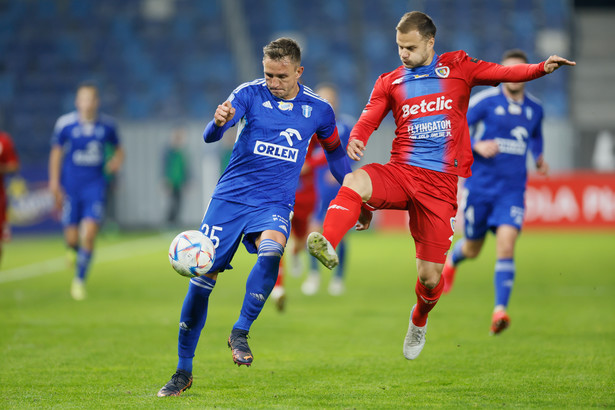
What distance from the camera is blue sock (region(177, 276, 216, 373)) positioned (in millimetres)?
5516

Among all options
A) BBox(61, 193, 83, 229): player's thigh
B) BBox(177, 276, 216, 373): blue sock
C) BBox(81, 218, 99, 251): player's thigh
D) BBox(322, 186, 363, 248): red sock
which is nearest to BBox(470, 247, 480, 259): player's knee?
BBox(322, 186, 363, 248): red sock

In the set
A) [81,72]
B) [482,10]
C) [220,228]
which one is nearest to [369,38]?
[482,10]

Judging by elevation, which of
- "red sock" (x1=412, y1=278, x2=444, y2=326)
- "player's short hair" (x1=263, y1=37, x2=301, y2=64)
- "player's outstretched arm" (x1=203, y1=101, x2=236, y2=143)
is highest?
"player's short hair" (x1=263, y1=37, x2=301, y2=64)

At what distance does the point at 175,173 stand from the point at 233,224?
17.8m

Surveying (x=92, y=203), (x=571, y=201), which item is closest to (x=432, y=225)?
(x=92, y=203)

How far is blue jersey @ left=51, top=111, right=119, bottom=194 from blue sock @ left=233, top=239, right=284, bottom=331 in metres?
6.39

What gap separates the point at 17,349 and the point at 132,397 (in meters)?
2.27

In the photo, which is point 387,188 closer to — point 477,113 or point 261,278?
point 261,278

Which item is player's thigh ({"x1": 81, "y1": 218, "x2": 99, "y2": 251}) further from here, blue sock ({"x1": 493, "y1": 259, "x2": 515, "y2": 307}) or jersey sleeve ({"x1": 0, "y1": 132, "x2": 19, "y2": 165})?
blue sock ({"x1": 493, "y1": 259, "x2": 515, "y2": 307})

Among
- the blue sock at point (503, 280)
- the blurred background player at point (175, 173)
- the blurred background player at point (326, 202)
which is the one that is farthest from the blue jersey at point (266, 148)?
the blurred background player at point (175, 173)

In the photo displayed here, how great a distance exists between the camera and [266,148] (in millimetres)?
5625

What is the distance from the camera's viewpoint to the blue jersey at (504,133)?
8250 mm

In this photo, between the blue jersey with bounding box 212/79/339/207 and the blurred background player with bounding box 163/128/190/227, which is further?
the blurred background player with bounding box 163/128/190/227

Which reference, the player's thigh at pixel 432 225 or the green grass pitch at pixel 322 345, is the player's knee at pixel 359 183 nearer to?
the player's thigh at pixel 432 225
